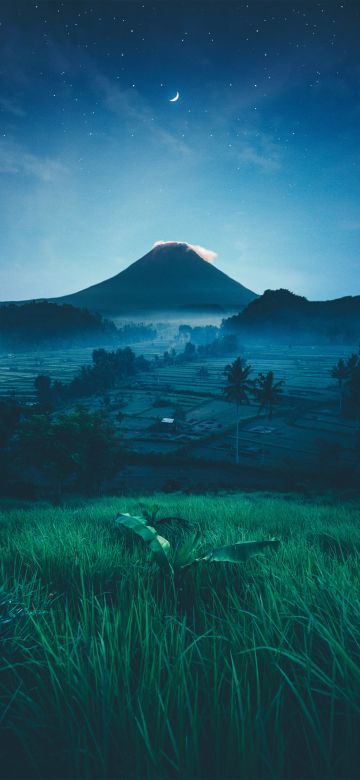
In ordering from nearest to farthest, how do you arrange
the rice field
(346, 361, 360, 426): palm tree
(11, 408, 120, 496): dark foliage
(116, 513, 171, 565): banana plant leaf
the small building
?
(116, 513, 171, 565): banana plant leaf
(11, 408, 120, 496): dark foliage
the small building
(346, 361, 360, 426): palm tree
the rice field

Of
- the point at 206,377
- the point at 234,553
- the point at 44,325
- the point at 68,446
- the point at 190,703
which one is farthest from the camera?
the point at 44,325

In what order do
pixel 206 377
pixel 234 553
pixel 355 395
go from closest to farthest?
pixel 234 553 < pixel 355 395 < pixel 206 377

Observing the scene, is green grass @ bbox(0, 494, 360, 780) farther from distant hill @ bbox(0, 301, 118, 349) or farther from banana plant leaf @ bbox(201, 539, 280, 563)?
distant hill @ bbox(0, 301, 118, 349)

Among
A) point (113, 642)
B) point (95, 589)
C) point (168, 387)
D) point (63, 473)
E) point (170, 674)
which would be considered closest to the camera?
point (170, 674)

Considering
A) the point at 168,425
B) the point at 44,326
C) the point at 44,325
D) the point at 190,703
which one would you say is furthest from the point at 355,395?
the point at 44,325

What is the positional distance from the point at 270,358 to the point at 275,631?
501 ft

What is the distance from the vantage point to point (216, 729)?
2.95 ft

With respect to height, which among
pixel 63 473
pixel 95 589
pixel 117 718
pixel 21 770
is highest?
pixel 117 718

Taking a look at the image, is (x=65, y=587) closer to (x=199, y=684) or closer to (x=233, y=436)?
(x=199, y=684)

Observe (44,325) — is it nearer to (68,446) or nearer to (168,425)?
(168,425)

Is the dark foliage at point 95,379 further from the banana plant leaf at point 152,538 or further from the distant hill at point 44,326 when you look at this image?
the distant hill at point 44,326

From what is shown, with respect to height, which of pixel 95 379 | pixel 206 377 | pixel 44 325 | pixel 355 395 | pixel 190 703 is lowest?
pixel 355 395

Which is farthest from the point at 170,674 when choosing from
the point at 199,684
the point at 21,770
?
the point at 21,770

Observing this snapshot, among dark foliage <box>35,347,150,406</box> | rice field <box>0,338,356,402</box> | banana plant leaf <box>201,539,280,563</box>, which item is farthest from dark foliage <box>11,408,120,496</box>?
rice field <box>0,338,356,402</box>
